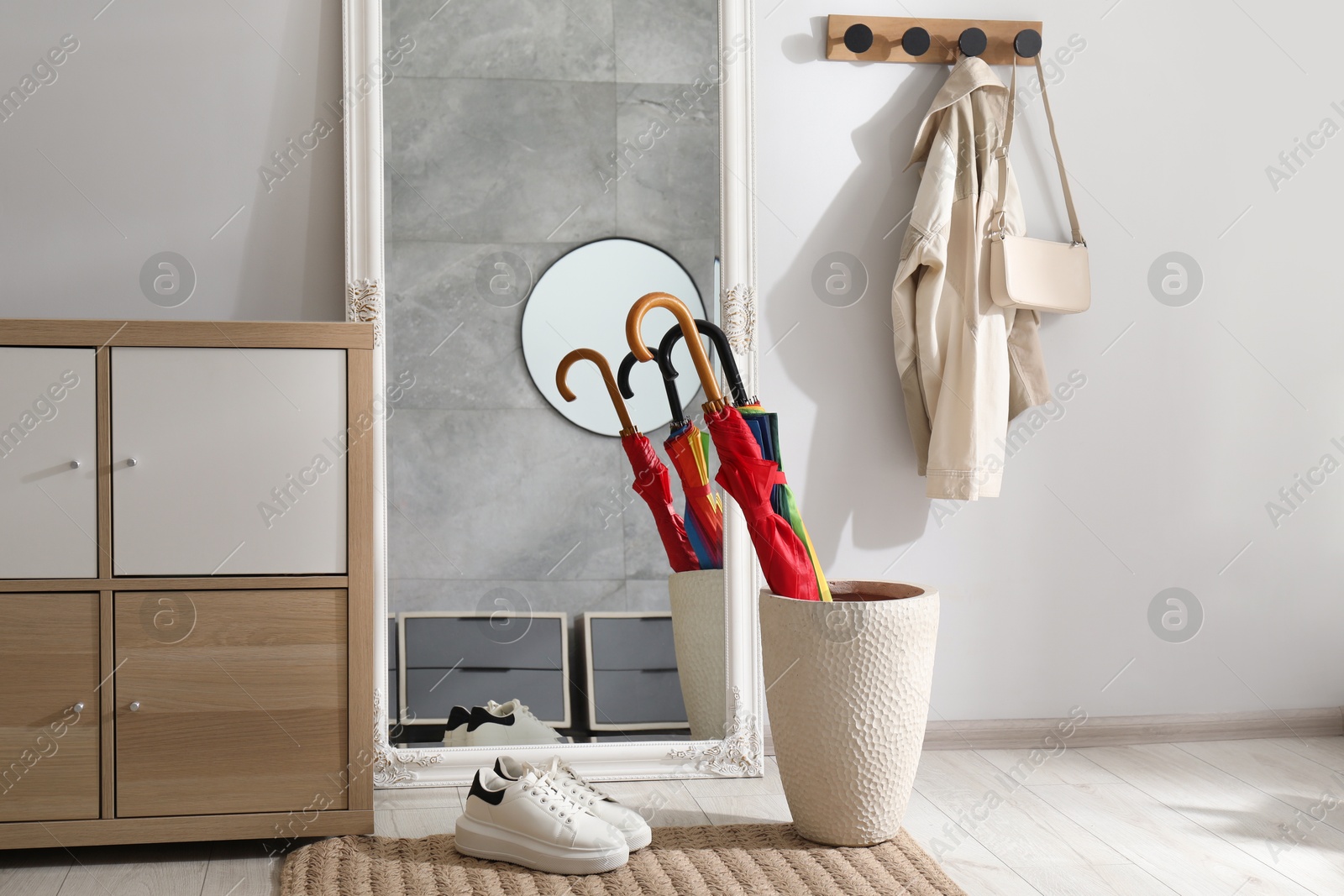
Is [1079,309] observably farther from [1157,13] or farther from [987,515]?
[1157,13]

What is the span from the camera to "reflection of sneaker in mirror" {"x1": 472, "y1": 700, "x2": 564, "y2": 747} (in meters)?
2.13

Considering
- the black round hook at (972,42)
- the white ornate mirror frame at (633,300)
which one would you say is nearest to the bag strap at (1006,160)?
the black round hook at (972,42)

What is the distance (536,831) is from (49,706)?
84cm

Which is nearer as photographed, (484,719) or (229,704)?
(229,704)

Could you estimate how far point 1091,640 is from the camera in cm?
245

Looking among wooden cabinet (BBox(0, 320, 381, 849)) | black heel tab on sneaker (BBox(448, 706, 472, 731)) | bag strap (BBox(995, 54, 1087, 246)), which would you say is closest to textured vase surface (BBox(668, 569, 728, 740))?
black heel tab on sneaker (BBox(448, 706, 472, 731))

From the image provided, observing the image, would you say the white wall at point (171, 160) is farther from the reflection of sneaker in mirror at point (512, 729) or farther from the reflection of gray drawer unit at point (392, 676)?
the reflection of sneaker in mirror at point (512, 729)

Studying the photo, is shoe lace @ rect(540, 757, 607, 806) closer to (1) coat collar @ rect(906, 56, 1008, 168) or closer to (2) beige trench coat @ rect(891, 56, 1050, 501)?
(2) beige trench coat @ rect(891, 56, 1050, 501)

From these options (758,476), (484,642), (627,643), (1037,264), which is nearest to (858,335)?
(1037,264)

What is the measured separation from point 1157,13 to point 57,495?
2548mm

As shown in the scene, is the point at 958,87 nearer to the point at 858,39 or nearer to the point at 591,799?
the point at 858,39

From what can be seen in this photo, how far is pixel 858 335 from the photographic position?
2.34 metres

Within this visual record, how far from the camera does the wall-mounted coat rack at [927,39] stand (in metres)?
2.28

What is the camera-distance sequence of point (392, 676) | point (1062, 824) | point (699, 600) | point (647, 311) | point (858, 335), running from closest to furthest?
point (647, 311) → point (1062, 824) → point (392, 676) → point (699, 600) → point (858, 335)
